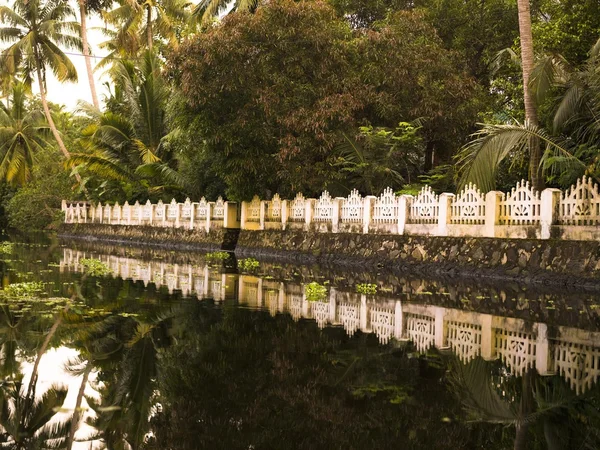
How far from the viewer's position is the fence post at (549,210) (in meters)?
15.8

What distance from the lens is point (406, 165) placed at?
26516mm

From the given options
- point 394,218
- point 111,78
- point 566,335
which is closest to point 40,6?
point 111,78

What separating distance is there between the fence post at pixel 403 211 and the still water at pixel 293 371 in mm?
7995

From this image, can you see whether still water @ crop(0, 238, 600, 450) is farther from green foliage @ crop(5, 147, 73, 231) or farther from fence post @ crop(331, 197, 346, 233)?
green foliage @ crop(5, 147, 73, 231)

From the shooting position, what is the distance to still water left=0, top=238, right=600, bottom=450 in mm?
4609

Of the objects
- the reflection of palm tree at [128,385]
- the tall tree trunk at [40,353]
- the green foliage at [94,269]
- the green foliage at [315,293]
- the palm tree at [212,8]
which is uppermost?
the palm tree at [212,8]

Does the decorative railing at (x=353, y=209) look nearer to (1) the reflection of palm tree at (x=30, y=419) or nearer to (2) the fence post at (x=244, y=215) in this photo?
(2) the fence post at (x=244, y=215)

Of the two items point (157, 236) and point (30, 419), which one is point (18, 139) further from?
point (30, 419)

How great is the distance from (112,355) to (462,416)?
333 centimetres

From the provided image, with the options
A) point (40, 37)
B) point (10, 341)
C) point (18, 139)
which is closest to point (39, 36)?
point (40, 37)

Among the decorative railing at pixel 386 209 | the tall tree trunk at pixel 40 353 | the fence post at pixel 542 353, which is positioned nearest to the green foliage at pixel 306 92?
the decorative railing at pixel 386 209

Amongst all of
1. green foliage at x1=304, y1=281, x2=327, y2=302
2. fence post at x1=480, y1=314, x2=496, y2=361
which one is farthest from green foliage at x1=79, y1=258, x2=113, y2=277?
fence post at x1=480, y1=314, x2=496, y2=361

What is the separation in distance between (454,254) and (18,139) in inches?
1519

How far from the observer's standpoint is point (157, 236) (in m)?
34.4
